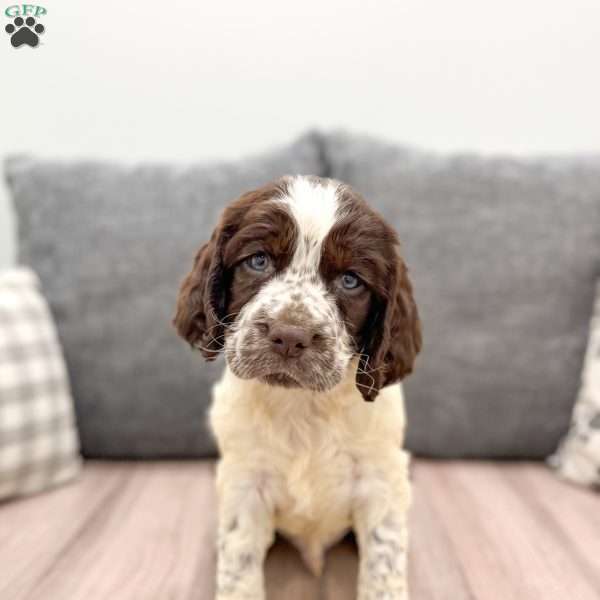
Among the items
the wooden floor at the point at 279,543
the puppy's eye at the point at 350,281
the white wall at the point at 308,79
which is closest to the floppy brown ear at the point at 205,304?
the puppy's eye at the point at 350,281

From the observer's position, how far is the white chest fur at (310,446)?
163 cm

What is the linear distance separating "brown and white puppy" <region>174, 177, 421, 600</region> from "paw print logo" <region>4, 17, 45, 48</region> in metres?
0.91

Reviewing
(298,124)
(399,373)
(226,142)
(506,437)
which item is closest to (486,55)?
(298,124)

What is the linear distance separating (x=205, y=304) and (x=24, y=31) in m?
1.06

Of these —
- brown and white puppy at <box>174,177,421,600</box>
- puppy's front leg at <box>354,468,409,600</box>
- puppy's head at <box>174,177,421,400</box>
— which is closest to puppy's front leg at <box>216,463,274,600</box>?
brown and white puppy at <box>174,177,421,600</box>

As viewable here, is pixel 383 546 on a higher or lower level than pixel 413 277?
lower

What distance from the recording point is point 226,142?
9.70 feet

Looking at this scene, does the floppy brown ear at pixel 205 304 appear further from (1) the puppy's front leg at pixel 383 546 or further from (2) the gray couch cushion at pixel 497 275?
(2) the gray couch cushion at pixel 497 275

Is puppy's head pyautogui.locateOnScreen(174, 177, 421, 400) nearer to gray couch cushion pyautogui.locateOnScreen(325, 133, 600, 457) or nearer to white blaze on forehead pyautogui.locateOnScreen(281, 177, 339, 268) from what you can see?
white blaze on forehead pyautogui.locateOnScreen(281, 177, 339, 268)

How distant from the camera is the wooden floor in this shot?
5.80 feet

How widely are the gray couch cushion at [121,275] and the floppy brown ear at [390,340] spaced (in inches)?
46.3

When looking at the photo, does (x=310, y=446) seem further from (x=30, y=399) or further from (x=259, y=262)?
(x=30, y=399)

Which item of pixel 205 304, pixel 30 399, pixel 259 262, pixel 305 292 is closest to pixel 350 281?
pixel 305 292

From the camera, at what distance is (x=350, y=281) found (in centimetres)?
152
